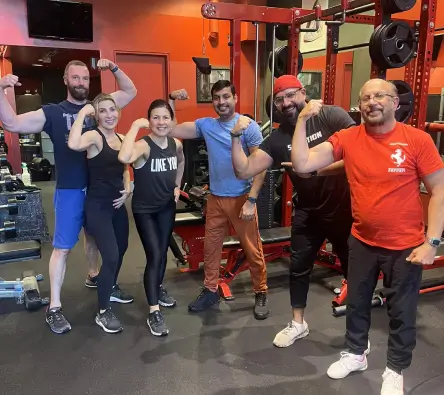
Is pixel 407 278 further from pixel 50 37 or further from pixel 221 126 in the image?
pixel 50 37

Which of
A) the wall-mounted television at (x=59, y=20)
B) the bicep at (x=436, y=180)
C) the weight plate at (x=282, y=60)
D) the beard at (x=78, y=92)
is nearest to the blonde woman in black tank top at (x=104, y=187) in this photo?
the beard at (x=78, y=92)

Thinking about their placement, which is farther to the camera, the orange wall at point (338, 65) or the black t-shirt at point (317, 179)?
the orange wall at point (338, 65)

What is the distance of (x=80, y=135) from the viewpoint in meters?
2.40

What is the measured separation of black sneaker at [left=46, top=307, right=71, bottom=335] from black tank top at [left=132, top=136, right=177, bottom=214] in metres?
0.84

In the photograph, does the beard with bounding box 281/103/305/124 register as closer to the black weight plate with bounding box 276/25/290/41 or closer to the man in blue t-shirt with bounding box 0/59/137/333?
the man in blue t-shirt with bounding box 0/59/137/333

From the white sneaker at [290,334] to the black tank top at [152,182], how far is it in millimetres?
1044

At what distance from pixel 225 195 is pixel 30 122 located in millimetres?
1253

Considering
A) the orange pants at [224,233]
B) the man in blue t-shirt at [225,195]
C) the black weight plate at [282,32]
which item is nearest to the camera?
the man in blue t-shirt at [225,195]

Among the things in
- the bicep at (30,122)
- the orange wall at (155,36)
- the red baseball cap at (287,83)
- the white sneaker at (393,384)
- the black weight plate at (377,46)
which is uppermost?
the orange wall at (155,36)

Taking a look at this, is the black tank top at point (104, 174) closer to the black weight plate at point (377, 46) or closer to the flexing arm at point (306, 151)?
the flexing arm at point (306, 151)

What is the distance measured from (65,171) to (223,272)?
1.43 metres

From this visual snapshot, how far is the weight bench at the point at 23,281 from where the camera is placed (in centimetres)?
270

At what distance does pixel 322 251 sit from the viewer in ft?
12.3

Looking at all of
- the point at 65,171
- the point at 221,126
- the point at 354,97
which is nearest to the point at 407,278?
the point at 221,126
